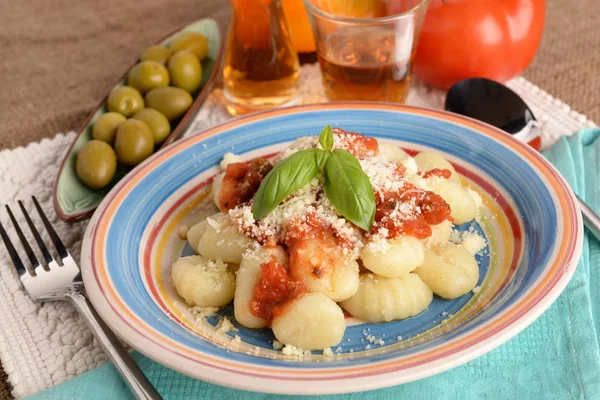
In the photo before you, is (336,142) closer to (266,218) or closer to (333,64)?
(266,218)

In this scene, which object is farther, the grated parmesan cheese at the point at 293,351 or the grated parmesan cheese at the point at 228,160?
the grated parmesan cheese at the point at 228,160

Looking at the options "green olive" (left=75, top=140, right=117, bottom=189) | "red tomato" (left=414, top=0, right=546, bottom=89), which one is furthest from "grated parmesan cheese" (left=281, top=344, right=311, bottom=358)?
"red tomato" (left=414, top=0, right=546, bottom=89)

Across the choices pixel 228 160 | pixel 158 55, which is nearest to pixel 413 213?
pixel 228 160

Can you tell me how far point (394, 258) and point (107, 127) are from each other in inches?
48.3

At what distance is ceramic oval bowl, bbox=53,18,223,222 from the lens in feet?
6.86

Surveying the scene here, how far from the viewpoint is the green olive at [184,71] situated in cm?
258

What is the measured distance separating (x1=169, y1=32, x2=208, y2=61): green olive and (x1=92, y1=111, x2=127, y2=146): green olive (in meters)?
0.49

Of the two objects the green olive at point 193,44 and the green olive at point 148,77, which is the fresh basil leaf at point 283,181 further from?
the green olive at point 193,44

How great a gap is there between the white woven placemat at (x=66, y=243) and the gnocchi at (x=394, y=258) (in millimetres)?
714

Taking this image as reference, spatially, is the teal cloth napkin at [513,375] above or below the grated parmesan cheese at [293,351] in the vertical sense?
Answer: below

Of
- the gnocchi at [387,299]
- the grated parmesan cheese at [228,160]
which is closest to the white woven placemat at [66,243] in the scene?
the grated parmesan cheese at [228,160]

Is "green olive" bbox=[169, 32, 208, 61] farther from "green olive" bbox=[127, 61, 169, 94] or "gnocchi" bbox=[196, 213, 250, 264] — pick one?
"gnocchi" bbox=[196, 213, 250, 264]

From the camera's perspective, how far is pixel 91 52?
3195 millimetres

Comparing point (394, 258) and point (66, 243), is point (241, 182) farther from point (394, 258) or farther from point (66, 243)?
point (66, 243)
